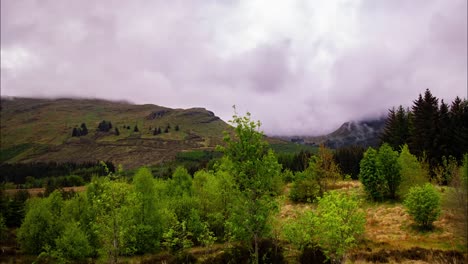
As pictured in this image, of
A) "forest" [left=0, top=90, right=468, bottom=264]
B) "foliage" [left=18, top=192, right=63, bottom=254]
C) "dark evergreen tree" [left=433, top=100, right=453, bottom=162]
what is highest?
"dark evergreen tree" [left=433, top=100, right=453, bottom=162]

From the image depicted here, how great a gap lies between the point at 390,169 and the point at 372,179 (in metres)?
3.22

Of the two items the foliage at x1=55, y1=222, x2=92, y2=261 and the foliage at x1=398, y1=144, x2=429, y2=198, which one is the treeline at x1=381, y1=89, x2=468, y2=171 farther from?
the foliage at x1=55, y1=222, x2=92, y2=261

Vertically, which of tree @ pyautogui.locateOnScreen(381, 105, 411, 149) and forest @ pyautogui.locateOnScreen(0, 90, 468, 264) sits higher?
tree @ pyautogui.locateOnScreen(381, 105, 411, 149)

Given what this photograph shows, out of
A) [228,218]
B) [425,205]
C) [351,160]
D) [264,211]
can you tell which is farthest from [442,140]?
[264,211]

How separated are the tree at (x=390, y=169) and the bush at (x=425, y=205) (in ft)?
43.2

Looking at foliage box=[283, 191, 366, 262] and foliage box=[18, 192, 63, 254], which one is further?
foliage box=[18, 192, 63, 254]

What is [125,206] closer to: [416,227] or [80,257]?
[80,257]

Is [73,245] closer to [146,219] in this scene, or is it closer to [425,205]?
[146,219]

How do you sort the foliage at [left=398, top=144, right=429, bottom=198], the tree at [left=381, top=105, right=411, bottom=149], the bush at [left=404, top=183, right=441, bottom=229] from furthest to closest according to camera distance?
the tree at [left=381, top=105, right=411, bottom=149]
the foliage at [left=398, top=144, right=429, bottom=198]
the bush at [left=404, top=183, right=441, bottom=229]

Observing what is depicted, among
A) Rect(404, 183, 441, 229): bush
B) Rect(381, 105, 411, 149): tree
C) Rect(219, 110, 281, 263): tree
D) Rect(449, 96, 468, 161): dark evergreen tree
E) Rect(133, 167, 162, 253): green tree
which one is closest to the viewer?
Rect(219, 110, 281, 263): tree

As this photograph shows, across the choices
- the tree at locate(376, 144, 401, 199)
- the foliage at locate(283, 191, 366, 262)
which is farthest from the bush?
the foliage at locate(283, 191, 366, 262)

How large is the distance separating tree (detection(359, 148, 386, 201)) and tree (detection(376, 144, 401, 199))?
70cm

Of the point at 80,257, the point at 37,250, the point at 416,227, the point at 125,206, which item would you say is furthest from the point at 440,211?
the point at 37,250

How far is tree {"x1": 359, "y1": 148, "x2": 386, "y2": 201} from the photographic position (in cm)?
5012
